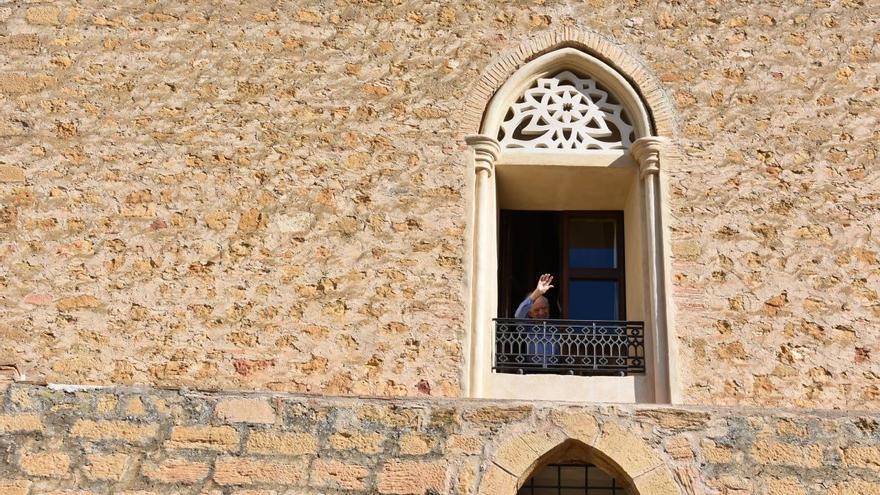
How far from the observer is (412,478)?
226 inches

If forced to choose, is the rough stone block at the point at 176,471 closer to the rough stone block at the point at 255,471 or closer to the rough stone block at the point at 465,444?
the rough stone block at the point at 255,471

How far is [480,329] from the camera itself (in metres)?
6.38

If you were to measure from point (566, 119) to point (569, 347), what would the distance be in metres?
1.38

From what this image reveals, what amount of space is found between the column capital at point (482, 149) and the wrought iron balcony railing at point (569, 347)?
0.87 metres

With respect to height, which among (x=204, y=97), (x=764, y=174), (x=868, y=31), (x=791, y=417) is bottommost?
(x=791, y=417)

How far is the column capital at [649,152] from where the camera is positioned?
6731 mm

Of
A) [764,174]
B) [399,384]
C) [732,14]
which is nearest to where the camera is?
[399,384]

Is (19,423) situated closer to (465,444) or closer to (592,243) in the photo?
(465,444)

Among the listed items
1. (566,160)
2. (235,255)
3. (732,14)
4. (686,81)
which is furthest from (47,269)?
(732,14)

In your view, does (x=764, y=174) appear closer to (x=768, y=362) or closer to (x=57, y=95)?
(x=768, y=362)

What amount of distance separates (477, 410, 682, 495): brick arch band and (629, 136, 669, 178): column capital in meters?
1.57

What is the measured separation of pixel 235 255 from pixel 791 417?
9.61 ft

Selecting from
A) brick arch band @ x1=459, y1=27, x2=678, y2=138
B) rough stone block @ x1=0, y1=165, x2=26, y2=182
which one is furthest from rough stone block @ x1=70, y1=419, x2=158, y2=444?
brick arch band @ x1=459, y1=27, x2=678, y2=138

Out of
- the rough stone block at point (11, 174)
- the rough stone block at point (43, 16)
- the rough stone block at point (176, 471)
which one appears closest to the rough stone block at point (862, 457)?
the rough stone block at point (176, 471)
